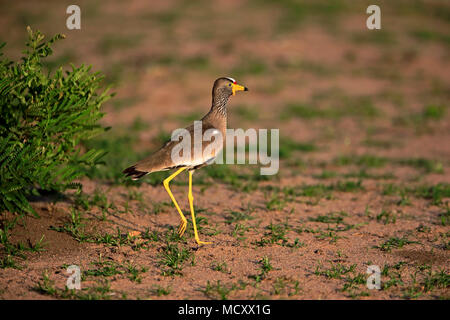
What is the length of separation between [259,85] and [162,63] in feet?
8.47

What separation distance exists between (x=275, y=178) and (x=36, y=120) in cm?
350

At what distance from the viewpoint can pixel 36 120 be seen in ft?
16.8

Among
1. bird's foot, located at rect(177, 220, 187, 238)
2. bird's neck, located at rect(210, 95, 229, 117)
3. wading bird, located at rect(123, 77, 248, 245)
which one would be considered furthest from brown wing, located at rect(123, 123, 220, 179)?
bird's foot, located at rect(177, 220, 187, 238)

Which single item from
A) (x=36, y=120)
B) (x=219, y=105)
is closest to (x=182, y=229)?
(x=219, y=105)

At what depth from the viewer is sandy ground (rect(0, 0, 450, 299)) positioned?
4383 mm

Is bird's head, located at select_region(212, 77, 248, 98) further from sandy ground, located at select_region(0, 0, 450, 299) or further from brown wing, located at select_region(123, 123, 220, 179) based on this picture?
sandy ground, located at select_region(0, 0, 450, 299)

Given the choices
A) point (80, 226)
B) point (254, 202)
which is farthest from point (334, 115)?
point (80, 226)

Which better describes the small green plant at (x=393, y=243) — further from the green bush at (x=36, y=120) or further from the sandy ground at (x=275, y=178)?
the green bush at (x=36, y=120)

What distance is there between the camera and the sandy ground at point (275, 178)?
438 centimetres

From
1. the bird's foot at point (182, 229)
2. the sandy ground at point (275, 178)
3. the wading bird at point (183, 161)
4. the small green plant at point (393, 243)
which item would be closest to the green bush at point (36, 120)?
the sandy ground at point (275, 178)

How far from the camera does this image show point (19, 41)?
1555 centimetres

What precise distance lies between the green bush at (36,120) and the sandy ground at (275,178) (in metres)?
0.59

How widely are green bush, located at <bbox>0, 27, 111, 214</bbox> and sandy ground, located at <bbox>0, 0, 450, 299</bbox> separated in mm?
586

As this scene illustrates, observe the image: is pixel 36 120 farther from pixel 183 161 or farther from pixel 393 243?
pixel 393 243
